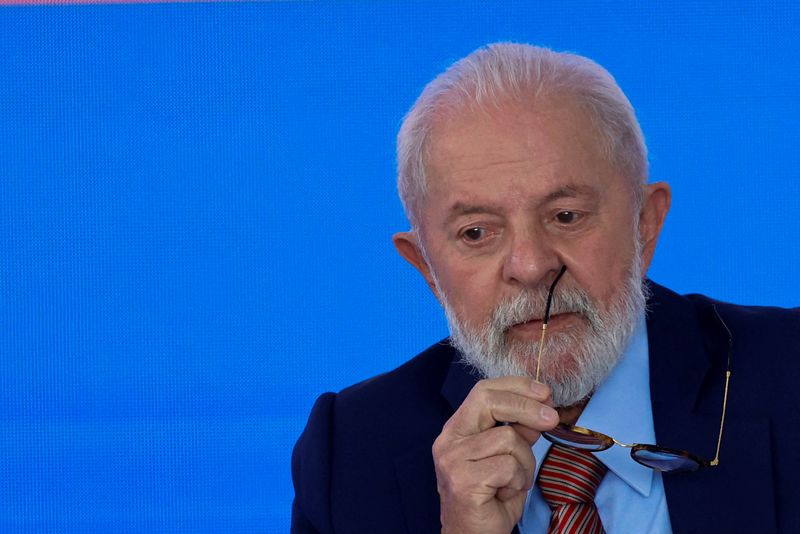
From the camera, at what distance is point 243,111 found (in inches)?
132

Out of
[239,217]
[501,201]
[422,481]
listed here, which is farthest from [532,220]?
[239,217]

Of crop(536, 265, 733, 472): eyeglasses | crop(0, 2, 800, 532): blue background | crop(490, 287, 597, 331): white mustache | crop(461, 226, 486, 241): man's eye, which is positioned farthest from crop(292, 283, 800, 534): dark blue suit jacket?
crop(0, 2, 800, 532): blue background

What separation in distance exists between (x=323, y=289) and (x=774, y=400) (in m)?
1.57

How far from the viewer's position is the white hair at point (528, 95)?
6.65ft

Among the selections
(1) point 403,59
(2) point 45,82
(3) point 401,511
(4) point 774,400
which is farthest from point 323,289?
(4) point 774,400

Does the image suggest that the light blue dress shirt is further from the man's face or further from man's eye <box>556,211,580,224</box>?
man's eye <box>556,211,580,224</box>

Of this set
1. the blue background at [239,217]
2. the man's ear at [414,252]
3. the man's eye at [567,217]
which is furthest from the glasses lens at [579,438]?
the blue background at [239,217]

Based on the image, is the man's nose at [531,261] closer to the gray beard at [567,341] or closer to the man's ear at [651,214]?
the gray beard at [567,341]

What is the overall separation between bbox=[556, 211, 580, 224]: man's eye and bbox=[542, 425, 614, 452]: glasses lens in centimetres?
37

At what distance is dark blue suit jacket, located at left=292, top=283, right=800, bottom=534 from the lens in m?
1.94

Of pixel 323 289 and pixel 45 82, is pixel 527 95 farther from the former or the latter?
pixel 45 82

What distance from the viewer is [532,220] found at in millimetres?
1953

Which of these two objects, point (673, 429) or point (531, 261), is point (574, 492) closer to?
point (673, 429)

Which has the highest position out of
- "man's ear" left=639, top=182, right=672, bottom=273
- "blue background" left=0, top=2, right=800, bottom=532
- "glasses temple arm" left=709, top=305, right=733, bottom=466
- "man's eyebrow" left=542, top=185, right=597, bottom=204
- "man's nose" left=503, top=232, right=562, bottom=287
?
"blue background" left=0, top=2, right=800, bottom=532
